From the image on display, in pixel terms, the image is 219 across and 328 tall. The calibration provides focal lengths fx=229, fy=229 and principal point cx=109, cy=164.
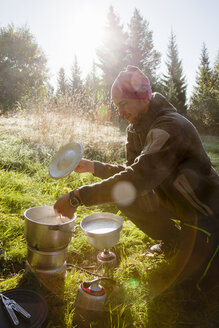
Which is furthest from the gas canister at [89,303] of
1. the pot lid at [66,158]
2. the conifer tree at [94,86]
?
the conifer tree at [94,86]

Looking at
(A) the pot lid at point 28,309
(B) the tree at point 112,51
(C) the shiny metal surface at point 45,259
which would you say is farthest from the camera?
(B) the tree at point 112,51

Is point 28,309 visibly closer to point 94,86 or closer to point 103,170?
point 103,170

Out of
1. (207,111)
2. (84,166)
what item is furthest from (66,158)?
(207,111)

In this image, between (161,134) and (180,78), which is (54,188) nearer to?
(161,134)

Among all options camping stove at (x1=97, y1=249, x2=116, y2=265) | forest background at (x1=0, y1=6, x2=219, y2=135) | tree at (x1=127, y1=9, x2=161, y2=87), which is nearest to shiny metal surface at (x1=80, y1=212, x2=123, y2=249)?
camping stove at (x1=97, y1=249, x2=116, y2=265)

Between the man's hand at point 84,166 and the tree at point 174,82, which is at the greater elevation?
the tree at point 174,82

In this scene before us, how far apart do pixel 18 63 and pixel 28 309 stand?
27.2m

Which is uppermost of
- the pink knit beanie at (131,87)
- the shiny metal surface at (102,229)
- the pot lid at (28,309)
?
the pink knit beanie at (131,87)

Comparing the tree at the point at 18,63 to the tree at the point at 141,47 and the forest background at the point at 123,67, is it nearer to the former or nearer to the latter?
the forest background at the point at 123,67

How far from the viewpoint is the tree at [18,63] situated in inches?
886

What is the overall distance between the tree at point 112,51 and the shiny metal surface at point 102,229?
2462 centimetres

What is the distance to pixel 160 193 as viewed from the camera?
2166 millimetres

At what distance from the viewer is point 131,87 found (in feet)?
6.95

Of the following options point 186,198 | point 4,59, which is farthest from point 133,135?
point 4,59
